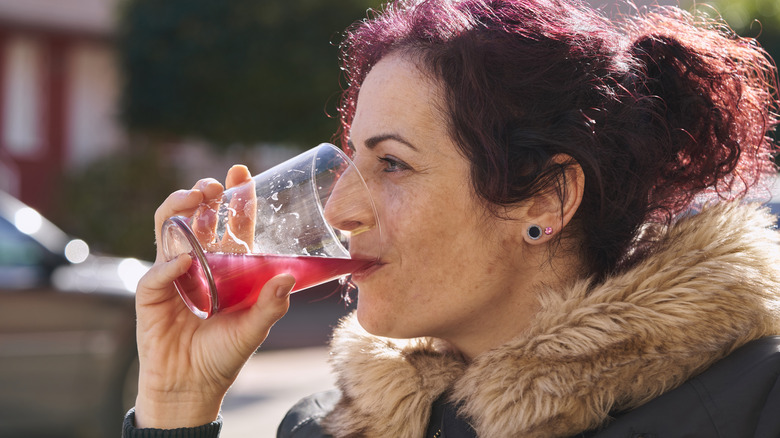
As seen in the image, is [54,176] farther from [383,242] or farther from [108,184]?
[383,242]

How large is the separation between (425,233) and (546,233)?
0.96 feet

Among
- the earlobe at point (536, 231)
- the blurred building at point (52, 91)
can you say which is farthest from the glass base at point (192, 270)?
the blurred building at point (52, 91)

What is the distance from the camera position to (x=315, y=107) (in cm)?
1400

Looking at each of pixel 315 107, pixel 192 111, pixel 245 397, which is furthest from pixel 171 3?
pixel 245 397

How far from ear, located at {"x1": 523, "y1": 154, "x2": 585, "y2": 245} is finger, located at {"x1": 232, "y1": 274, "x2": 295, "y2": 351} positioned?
0.57 m

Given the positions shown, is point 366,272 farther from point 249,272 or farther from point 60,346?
point 60,346

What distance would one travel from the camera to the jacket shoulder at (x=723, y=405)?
57.9 inches

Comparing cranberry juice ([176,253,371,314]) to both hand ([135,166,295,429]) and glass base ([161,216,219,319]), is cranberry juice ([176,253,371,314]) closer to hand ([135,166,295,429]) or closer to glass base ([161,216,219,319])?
glass base ([161,216,219,319])

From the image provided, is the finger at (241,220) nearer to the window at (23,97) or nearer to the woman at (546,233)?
the woman at (546,233)

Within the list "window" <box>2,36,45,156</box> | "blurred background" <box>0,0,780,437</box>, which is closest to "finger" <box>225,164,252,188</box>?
"blurred background" <box>0,0,780,437</box>

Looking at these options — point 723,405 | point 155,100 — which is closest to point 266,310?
point 723,405

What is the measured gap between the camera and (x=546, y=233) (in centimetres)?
185

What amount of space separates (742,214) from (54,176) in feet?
48.7

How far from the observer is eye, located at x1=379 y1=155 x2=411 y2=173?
6.03ft
